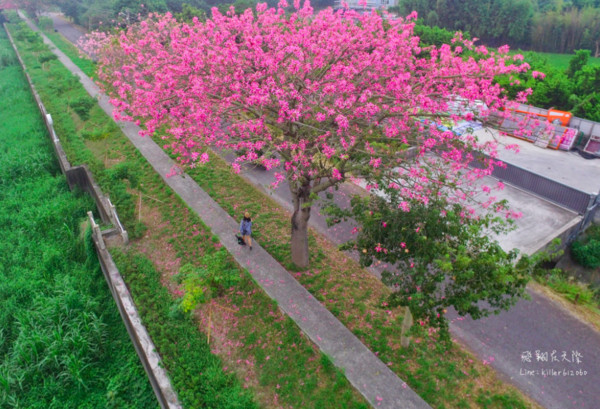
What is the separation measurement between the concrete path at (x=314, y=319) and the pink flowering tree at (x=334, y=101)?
232 centimetres

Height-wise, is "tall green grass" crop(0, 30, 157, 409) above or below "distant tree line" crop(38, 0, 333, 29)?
below

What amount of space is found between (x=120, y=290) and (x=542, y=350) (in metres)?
9.70

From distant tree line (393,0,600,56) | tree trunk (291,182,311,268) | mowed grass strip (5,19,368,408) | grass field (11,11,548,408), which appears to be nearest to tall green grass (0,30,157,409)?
mowed grass strip (5,19,368,408)

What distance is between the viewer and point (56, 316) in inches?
368

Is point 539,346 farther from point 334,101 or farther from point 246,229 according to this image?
point 246,229

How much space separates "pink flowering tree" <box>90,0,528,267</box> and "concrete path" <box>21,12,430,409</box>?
7.62 feet

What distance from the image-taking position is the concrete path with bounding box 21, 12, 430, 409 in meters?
7.29

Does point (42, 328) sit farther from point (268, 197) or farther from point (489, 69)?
point (489, 69)

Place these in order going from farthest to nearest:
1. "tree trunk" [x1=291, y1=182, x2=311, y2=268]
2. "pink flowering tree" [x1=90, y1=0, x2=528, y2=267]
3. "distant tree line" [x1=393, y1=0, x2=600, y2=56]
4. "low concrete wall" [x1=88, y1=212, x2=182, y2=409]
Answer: "distant tree line" [x1=393, y1=0, x2=600, y2=56] < "tree trunk" [x1=291, y1=182, x2=311, y2=268] < "pink flowering tree" [x1=90, y1=0, x2=528, y2=267] < "low concrete wall" [x1=88, y1=212, x2=182, y2=409]

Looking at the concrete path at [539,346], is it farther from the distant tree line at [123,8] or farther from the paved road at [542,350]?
the distant tree line at [123,8]

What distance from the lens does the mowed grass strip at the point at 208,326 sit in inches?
291

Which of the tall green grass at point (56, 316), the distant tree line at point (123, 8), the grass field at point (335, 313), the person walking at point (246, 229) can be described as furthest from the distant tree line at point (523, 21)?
the tall green grass at point (56, 316)

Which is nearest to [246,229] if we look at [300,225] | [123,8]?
[300,225]

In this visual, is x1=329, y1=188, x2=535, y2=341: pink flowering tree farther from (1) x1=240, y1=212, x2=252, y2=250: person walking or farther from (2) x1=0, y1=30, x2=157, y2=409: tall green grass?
(2) x1=0, y1=30, x2=157, y2=409: tall green grass
